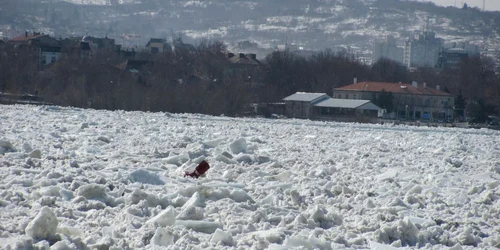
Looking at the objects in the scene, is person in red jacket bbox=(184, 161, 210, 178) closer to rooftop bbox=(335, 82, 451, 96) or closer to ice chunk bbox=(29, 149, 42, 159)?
ice chunk bbox=(29, 149, 42, 159)

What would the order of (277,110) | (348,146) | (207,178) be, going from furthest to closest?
(277,110)
(348,146)
(207,178)

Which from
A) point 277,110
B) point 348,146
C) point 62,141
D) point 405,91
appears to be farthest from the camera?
point 405,91

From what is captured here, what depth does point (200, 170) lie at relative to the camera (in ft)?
29.1

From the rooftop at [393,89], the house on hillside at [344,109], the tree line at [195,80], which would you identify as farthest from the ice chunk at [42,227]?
the rooftop at [393,89]

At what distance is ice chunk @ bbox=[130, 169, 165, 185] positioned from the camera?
318 inches

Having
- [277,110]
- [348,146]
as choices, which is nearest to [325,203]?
[348,146]

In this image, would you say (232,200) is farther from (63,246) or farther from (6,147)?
(6,147)

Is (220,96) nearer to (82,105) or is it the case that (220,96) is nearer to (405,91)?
(82,105)

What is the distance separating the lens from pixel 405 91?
67.1 m

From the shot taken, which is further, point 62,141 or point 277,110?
point 277,110

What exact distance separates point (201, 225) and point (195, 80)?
57.8 metres

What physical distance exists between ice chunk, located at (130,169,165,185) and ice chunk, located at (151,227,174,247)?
2261 mm

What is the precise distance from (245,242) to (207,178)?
2.72m

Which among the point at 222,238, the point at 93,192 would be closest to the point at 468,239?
the point at 222,238
